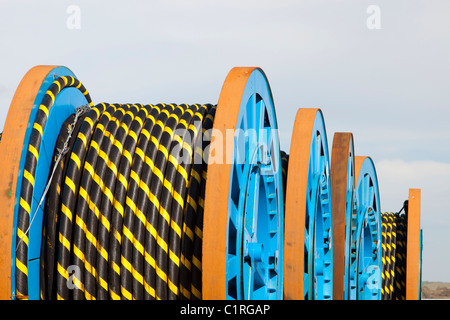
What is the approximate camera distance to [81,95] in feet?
26.1

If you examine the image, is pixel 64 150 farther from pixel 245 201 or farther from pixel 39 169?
pixel 245 201

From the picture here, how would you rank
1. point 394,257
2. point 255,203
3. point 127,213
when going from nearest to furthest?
point 127,213 < point 255,203 < point 394,257

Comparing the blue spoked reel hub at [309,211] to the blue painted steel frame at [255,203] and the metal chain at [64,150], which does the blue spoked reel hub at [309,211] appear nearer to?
the blue painted steel frame at [255,203]

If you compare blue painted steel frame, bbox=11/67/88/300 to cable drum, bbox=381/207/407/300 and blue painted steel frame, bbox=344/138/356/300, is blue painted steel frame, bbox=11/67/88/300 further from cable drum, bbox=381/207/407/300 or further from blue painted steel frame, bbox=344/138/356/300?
cable drum, bbox=381/207/407/300

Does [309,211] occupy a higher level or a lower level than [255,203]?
lower

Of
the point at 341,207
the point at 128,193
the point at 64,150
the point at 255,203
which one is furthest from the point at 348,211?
the point at 64,150

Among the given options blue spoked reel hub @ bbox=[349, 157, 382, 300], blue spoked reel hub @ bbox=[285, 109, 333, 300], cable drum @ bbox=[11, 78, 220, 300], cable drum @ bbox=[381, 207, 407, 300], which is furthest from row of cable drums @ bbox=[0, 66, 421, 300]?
cable drum @ bbox=[381, 207, 407, 300]

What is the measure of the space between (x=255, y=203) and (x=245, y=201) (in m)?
1.34

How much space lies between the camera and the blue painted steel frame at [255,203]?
6.46 metres

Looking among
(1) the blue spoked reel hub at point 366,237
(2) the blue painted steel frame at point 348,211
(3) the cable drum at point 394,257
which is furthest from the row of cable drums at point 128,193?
(3) the cable drum at point 394,257

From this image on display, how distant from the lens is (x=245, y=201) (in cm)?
668

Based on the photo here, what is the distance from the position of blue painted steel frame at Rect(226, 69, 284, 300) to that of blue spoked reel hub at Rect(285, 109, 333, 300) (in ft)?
0.56

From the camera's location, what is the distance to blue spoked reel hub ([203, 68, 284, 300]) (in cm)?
589

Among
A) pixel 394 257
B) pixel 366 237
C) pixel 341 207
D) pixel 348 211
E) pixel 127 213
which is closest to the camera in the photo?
pixel 127 213
